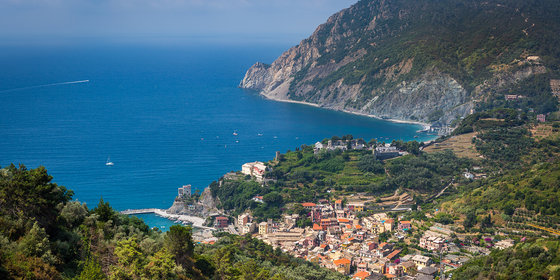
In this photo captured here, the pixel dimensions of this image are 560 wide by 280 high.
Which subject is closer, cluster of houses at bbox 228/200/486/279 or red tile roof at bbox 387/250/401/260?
cluster of houses at bbox 228/200/486/279

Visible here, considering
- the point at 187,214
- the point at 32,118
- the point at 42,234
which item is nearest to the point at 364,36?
the point at 32,118

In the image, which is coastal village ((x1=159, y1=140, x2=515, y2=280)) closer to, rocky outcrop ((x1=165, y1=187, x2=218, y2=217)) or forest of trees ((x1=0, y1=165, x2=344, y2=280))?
rocky outcrop ((x1=165, y1=187, x2=218, y2=217))

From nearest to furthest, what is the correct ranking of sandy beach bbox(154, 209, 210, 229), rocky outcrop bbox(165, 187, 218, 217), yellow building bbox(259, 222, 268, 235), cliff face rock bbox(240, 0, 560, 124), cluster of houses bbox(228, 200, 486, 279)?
cluster of houses bbox(228, 200, 486, 279) < yellow building bbox(259, 222, 268, 235) < sandy beach bbox(154, 209, 210, 229) < rocky outcrop bbox(165, 187, 218, 217) < cliff face rock bbox(240, 0, 560, 124)

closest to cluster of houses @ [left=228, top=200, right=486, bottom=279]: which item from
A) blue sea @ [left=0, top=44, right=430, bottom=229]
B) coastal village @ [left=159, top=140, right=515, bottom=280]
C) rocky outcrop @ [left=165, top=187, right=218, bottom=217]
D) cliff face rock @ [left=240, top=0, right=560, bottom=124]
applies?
coastal village @ [left=159, top=140, right=515, bottom=280]

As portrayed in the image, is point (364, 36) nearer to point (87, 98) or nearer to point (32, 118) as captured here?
point (87, 98)

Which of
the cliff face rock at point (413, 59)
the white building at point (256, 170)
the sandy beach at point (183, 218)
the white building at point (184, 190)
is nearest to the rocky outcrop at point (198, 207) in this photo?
the sandy beach at point (183, 218)

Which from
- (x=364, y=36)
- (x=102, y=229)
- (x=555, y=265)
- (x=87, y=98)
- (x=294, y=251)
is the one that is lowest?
(x=294, y=251)
